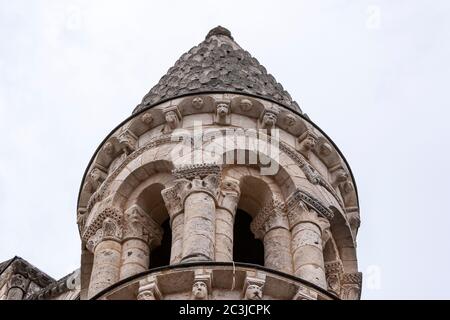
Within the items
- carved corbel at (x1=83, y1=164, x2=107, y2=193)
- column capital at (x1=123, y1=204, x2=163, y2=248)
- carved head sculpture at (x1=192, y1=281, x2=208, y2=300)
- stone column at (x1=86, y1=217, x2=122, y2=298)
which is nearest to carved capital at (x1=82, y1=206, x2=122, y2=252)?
stone column at (x1=86, y1=217, x2=122, y2=298)

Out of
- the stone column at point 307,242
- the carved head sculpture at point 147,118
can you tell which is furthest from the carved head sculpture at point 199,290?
the carved head sculpture at point 147,118

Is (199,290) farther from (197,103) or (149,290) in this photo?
(197,103)

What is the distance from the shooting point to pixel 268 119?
62.4 ft

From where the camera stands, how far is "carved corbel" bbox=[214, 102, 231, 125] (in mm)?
18875

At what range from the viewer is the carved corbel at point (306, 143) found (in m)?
19.0

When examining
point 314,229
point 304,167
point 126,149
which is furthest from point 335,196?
point 126,149

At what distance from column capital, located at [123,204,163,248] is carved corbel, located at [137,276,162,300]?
8.09 feet

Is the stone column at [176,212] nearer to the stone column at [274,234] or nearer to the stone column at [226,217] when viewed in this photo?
the stone column at [226,217]

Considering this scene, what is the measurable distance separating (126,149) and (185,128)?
3.29 feet

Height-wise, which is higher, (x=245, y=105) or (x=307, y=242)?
(x=245, y=105)

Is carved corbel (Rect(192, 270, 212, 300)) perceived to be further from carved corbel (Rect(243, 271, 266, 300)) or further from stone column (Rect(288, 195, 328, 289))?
stone column (Rect(288, 195, 328, 289))

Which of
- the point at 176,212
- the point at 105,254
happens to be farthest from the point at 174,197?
the point at 105,254

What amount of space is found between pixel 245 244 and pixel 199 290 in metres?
5.03
